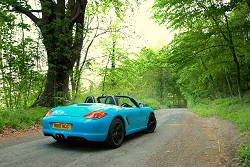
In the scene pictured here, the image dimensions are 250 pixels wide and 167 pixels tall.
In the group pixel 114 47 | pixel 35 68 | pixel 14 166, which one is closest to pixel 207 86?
pixel 114 47

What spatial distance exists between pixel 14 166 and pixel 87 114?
1629mm

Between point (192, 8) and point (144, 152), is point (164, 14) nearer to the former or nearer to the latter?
point (192, 8)

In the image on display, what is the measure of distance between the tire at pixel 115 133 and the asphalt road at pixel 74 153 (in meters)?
0.13

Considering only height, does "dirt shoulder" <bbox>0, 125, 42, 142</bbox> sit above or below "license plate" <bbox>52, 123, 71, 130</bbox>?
below

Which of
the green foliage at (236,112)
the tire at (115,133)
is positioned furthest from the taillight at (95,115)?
the green foliage at (236,112)

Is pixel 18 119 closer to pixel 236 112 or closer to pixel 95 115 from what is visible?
pixel 95 115

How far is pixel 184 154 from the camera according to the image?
170 inches

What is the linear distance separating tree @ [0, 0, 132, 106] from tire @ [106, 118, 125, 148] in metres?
5.01

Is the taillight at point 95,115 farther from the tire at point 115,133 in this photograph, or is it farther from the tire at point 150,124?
the tire at point 150,124

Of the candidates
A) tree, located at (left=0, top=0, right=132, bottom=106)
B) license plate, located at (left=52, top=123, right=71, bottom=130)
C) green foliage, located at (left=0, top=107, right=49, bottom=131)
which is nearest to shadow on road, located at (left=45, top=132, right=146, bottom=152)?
license plate, located at (left=52, top=123, right=71, bottom=130)

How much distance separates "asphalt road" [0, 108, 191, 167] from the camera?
11.8 ft

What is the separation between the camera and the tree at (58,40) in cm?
923

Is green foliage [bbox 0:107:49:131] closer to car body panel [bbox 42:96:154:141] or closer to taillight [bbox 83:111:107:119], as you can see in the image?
car body panel [bbox 42:96:154:141]

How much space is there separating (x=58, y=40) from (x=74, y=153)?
20.9ft
